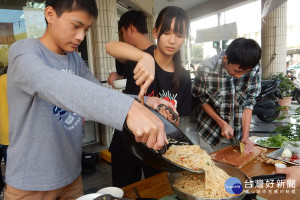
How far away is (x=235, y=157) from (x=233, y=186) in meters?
0.96

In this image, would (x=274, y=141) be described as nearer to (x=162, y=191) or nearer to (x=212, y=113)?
(x=212, y=113)

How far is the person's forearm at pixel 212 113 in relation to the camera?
282 centimetres

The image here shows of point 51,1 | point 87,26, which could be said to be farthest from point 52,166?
point 51,1

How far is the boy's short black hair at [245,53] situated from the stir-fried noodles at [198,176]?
4.57 ft

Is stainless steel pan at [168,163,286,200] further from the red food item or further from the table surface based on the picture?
the red food item

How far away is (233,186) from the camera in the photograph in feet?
4.12

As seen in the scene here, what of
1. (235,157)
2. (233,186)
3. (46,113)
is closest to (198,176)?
A: (233,186)

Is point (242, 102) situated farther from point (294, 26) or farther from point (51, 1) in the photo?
point (294, 26)

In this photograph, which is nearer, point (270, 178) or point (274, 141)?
point (270, 178)

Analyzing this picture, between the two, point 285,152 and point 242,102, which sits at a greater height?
point 242,102

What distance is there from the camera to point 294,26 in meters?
20.8

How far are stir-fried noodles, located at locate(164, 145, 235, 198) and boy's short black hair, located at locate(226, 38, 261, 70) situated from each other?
1.39 metres

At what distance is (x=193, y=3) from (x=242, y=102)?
10.1 metres

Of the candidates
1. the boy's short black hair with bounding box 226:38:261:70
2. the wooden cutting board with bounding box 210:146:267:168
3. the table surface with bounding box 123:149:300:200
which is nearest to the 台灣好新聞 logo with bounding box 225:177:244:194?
the table surface with bounding box 123:149:300:200
